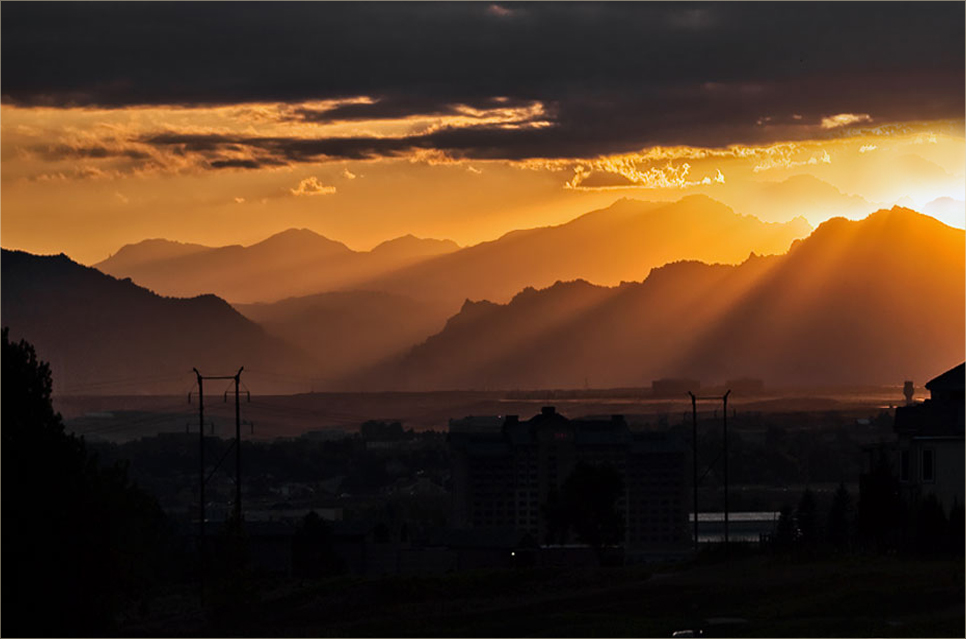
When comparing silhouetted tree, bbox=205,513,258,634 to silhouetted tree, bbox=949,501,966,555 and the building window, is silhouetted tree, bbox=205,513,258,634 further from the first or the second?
silhouetted tree, bbox=949,501,966,555

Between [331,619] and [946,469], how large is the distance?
28404mm

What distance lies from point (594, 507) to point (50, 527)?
91656 millimetres

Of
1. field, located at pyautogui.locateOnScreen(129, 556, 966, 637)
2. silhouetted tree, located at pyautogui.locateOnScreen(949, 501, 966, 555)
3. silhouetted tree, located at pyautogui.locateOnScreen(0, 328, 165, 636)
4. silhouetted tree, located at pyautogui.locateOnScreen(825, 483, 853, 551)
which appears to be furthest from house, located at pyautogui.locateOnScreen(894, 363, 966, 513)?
silhouetted tree, located at pyautogui.locateOnScreen(0, 328, 165, 636)

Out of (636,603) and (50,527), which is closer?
(50,527)

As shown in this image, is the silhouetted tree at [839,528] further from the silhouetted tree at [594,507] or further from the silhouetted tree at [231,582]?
the silhouetted tree at [231,582]

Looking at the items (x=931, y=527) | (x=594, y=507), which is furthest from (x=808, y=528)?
(x=594, y=507)

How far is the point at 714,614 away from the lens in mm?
62156

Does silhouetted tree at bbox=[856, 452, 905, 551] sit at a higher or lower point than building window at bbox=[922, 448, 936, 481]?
lower

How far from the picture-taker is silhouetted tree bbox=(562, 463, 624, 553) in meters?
142

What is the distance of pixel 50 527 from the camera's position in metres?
55.3

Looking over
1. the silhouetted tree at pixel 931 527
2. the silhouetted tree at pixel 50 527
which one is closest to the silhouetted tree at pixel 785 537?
the silhouetted tree at pixel 931 527

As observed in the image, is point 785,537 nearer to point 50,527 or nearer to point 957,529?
point 957,529

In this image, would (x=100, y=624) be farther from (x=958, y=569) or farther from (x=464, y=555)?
(x=464, y=555)

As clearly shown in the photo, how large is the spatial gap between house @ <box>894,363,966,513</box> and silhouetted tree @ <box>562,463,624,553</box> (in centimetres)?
5623
